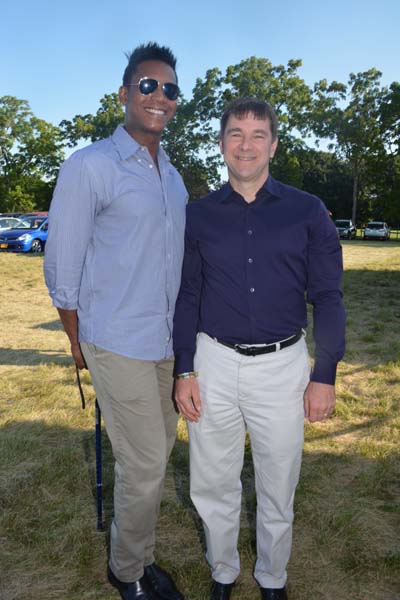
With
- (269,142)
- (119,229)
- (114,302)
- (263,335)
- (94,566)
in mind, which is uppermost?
(269,142)

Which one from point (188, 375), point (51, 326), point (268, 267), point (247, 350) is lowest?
point (51, 326)

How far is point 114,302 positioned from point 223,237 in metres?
0.57

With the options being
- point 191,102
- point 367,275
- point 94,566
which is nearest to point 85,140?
point 191,102

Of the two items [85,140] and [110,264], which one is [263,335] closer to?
[110,264]

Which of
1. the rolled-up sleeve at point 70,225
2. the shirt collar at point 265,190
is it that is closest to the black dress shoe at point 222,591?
the rolled-up sleeve at point 70,225

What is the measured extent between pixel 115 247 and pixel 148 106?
0.70 meters

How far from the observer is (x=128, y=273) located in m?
2.31

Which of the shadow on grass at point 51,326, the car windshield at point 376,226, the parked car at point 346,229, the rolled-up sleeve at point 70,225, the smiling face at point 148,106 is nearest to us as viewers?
the rolled-up sleeve at point 70,225

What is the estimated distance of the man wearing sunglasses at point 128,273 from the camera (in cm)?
226

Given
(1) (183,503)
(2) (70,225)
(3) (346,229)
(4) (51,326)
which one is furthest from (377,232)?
(2) (70,225)

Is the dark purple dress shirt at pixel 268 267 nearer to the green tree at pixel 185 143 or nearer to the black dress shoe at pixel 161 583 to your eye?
the black dress shoe at pixel 161 583

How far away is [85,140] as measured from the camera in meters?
50.6

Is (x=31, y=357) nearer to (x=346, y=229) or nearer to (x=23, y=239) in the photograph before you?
(x=23, y=239)

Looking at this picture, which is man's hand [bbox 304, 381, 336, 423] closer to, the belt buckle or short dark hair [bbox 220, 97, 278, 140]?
the belt buckle
